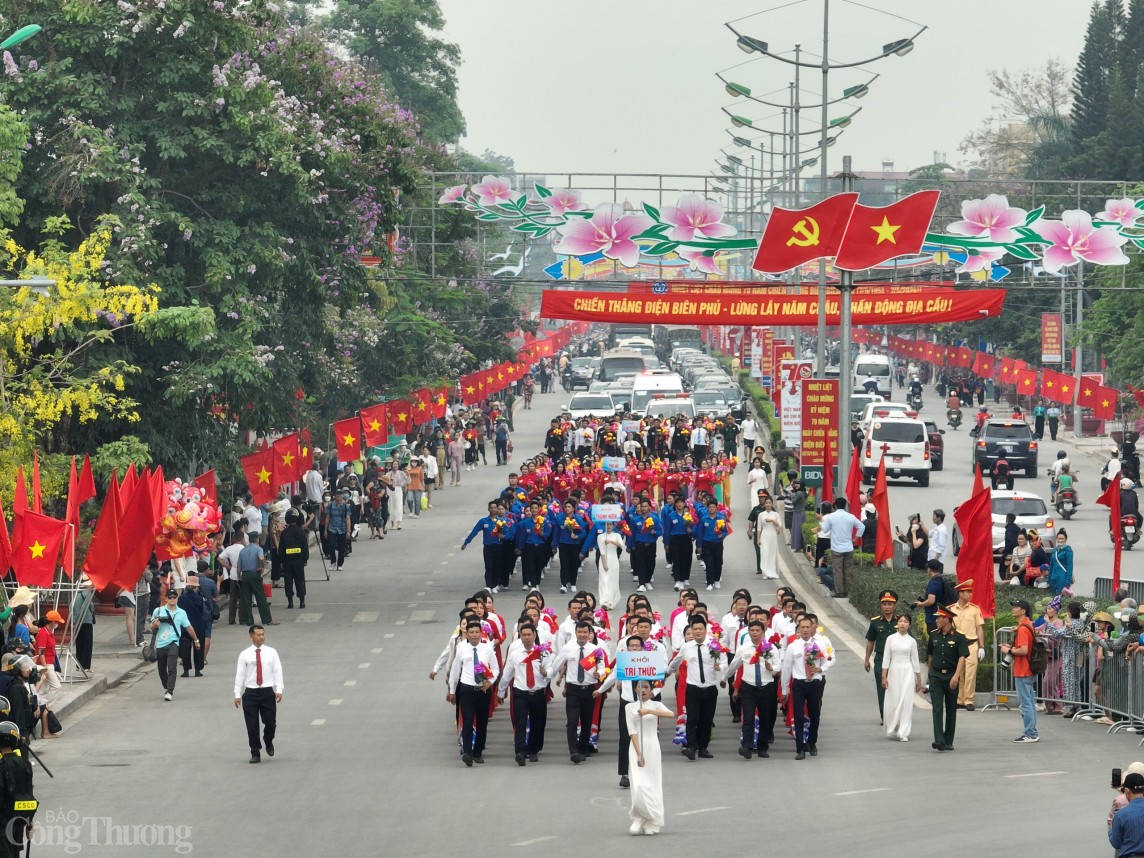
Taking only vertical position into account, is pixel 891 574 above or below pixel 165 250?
below

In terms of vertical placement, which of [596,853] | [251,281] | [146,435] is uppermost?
[251,281]

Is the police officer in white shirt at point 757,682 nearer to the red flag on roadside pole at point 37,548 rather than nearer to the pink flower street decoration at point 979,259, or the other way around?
the red flag on roadside pole at point 37,548

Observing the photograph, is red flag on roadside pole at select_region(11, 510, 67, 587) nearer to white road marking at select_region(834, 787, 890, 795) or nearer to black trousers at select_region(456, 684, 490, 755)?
black trousers at select_region(456, 684, 490, 755)

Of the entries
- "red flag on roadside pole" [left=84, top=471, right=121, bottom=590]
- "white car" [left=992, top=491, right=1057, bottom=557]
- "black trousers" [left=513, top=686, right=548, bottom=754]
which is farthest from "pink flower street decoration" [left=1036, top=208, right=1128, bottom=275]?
"black trousers" [left=513, top=686, right=548, bottom=754]

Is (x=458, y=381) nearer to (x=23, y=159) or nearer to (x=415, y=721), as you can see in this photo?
(x=23, y=159)

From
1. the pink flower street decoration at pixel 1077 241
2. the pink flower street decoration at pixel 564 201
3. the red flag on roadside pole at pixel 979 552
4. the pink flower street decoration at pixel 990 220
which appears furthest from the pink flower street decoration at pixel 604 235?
the red flag on roadside pole at pixel 979 552

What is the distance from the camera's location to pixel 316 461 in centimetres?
4184

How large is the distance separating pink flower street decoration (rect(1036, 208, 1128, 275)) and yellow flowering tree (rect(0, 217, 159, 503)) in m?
16.2

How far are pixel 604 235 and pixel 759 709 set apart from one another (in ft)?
62.5

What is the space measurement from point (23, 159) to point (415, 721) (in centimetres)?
1242

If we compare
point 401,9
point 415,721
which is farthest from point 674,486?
point 401,9

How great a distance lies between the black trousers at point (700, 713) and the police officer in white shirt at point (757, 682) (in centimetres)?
29

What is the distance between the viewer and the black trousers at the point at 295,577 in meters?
30.3

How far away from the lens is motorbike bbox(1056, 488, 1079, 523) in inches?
→ 1676
